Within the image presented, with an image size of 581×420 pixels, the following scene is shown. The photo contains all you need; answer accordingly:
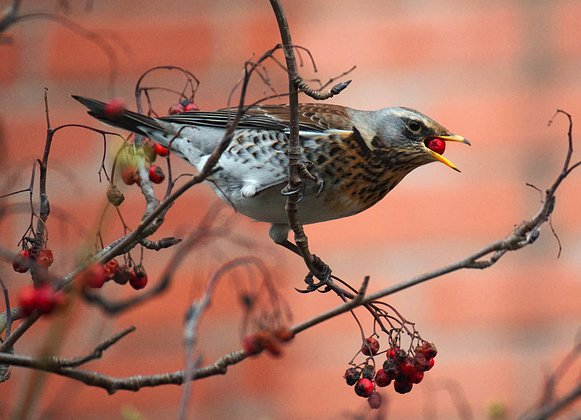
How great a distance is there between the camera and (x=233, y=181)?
108 cm

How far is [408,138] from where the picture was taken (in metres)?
1.14

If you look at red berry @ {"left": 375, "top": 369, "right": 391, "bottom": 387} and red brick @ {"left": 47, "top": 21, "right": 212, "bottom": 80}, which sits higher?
red berry @ {"left": 375, "top": 369, "right": 391, "bottom": 387}

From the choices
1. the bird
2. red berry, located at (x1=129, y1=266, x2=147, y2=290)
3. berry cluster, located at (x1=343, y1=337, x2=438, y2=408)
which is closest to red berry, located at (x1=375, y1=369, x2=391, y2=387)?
berry cluster, located at (x1=343, y1=337, x2=438, y2=408)

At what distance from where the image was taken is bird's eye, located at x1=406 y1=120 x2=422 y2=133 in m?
1.14

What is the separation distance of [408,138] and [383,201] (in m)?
0.41

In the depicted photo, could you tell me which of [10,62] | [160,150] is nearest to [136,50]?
[10,62]

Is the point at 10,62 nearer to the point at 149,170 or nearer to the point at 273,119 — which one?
the point at 273,119

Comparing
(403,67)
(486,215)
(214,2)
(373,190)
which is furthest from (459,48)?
(373,190)

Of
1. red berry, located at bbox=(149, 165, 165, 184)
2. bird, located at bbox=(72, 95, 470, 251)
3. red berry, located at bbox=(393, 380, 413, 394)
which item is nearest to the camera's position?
red berry, located at bbox=(393, 380, 413, 394)

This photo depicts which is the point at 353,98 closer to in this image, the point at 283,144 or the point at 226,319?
the point at 226,319

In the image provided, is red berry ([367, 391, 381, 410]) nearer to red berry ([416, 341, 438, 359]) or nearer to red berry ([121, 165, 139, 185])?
red berry ([416, 341, 438, 359])

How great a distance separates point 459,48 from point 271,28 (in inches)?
11.7

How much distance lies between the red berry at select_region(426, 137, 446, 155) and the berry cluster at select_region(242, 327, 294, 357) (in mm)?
670

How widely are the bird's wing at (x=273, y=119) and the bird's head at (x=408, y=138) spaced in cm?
4
